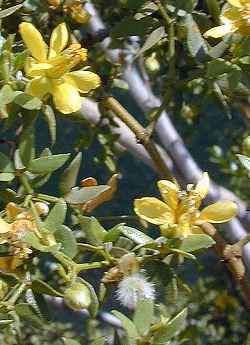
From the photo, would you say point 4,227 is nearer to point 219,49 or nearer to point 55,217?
point 55,217

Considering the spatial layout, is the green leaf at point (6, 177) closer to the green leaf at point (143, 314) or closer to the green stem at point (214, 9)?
the green leaf at point (143, 314)

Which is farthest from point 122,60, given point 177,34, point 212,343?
point 212,343

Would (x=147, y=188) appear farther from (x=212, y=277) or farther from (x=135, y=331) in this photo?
(x=135, y=331)

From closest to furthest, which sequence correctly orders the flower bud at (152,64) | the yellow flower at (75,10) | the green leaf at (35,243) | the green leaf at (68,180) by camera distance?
the green leaf at (35,243) → the green leaf at (68,180) → the yellow flower at (75,10) → the flower bud at (152,64)

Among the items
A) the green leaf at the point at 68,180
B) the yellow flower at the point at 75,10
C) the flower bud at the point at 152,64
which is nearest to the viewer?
the green leaf at the point at 68,180

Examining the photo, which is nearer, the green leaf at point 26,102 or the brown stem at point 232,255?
the green leaf at point 26,102

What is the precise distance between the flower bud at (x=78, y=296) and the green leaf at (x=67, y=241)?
3cm

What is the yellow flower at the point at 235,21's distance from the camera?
823mm

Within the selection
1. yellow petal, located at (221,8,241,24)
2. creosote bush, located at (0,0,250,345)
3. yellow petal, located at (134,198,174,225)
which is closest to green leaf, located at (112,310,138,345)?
creosote bush, located at (0,0,250,345)

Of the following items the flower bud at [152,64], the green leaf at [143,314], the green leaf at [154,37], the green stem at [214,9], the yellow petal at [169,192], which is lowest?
the flower bud at [152,64]

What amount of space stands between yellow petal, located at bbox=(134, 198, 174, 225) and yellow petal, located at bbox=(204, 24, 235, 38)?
17 centimetres

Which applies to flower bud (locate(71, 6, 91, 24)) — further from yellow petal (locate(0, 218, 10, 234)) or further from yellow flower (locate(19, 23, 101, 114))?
yellow petal (locate(0, 218, 10, 234))

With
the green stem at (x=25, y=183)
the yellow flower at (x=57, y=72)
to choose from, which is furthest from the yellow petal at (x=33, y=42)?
the green stem at (x=25, y=183)

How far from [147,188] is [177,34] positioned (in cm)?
195
